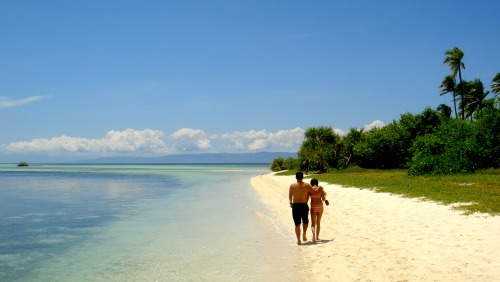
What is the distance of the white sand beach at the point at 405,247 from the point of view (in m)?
9.32

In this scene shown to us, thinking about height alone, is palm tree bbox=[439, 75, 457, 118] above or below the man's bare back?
above

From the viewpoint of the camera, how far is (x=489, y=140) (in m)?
39.4

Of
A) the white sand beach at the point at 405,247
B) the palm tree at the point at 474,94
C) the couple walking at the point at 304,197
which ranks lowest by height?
the white sand beach at the point at 405,247

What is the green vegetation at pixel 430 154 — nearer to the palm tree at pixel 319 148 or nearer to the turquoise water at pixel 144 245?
the palm tree at pixel 319 148

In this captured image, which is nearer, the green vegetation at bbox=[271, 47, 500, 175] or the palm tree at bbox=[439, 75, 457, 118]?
the green vegetation at bbox=[271, 47, 500, 175]

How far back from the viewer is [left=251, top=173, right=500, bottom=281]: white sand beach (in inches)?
367

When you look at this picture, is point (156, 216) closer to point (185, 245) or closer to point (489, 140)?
point (185, 245)

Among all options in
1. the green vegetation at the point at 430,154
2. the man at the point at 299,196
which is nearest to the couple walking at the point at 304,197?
the man at the point at 299,196

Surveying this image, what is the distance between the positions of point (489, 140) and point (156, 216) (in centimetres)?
3223

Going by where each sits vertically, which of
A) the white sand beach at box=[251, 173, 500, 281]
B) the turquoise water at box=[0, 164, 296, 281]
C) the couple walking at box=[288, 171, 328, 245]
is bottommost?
the turquoise water at box=[0, 164, 296, 281]

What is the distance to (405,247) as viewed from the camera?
1150cm

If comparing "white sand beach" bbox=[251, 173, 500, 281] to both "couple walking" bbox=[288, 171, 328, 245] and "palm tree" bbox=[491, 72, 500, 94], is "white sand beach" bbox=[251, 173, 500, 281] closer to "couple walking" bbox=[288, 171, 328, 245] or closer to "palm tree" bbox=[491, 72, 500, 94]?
"couple walking" bbox=[288, 171, 328, 245]

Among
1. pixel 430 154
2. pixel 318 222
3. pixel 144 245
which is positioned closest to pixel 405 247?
pixel 318 222

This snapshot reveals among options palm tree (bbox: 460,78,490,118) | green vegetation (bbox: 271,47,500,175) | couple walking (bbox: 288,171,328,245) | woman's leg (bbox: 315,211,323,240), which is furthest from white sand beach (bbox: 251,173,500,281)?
palm tree (bbox: 460,78,490,118)
